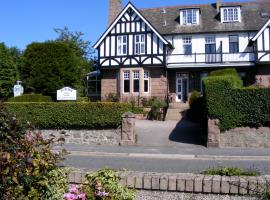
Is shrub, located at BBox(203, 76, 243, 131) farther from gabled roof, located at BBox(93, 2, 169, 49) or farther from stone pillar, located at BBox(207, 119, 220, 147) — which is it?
gabled roof, located at BBox(93, 2, 169, 49)

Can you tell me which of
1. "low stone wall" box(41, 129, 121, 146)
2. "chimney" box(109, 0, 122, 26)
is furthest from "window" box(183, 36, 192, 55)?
"low stone wall" box(41, 129, 121, 146)

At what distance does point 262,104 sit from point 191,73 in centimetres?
2061

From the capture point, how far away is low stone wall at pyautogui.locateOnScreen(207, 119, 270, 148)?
20.4 m

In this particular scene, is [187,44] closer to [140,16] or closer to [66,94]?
[140,16]

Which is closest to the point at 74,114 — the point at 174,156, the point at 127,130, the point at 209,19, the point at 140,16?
the point at 127,130

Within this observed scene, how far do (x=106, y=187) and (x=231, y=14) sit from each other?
125 feet

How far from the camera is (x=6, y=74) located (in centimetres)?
4422

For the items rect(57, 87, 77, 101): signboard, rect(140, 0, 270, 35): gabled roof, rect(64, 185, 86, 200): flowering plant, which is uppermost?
rect(140, 0, 270, 35): gabled roof

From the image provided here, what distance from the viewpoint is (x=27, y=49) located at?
38188 mm

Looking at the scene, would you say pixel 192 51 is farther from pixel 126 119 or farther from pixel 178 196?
pixel 178 196

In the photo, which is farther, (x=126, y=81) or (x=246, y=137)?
(x=126, y=81)

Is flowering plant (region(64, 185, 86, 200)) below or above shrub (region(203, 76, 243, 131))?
below

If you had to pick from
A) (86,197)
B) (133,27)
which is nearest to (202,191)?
(86,197)

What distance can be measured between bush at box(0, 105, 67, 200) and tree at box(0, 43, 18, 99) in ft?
130
